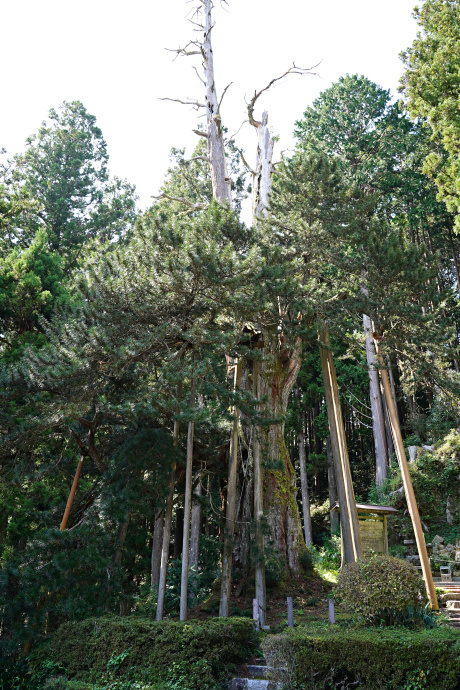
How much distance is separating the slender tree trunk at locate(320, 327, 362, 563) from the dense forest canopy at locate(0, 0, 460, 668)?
0.88 metres

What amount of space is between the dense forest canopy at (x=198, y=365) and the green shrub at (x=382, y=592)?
210cm

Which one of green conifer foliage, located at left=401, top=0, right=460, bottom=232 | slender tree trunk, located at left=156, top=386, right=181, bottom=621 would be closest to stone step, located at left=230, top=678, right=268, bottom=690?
slender tree trunk, located at left=156, top=386, right=181, bottom=621

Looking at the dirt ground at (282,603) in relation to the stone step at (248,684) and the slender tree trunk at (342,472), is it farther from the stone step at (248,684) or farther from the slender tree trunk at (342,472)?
the stone step at (248,684)

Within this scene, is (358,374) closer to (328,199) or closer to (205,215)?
(328,199)

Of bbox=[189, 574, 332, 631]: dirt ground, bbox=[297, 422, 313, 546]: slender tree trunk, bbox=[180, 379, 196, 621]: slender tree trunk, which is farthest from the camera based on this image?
bbox=[297, 422, 313, 546]: slender tree trunk

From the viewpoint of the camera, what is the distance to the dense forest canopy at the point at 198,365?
800 cm

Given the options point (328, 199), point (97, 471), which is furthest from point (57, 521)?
point (328, 199)

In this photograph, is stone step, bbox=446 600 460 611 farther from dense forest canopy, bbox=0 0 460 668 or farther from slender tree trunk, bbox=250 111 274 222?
slender tree trunk, bbox=250 111 274 222

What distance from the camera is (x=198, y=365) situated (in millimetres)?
7996

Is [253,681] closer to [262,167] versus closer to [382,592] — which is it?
[382,592]

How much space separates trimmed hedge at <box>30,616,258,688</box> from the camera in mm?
5801

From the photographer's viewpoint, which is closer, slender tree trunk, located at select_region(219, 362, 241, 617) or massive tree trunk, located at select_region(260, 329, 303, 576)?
slender tree trunk, located at select_region(219, 362, 241, 617)

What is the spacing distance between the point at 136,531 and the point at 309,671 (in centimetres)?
658

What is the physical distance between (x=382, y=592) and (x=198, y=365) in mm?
3972
